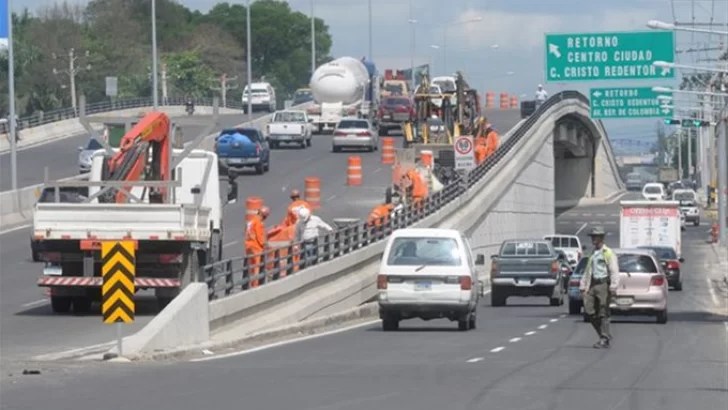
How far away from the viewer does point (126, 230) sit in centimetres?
2689

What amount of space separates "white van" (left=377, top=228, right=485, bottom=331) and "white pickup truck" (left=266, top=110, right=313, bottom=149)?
51054 millimetres

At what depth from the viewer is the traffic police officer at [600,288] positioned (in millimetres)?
24203

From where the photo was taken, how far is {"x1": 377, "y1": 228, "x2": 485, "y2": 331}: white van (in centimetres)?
2812

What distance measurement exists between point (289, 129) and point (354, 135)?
4067 mm

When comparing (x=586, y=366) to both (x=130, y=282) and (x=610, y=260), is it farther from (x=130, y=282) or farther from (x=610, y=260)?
(x=130, y=282)

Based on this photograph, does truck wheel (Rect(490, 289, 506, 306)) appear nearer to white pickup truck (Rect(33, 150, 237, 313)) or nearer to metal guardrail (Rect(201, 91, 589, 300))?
metal guardrail (Rect(201, 91, 589, 300))

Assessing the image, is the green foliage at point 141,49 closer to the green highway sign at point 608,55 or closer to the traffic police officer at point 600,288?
the green highway sign at point 608,55

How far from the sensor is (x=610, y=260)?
24.6 metres

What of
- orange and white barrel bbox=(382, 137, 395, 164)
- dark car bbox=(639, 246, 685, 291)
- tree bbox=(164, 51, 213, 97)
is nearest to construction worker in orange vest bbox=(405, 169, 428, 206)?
dark car bbox=(639, 246, 685, 291)

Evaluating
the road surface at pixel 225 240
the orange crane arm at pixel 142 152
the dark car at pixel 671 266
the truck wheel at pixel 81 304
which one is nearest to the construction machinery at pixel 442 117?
the road surface at pixel 225 240

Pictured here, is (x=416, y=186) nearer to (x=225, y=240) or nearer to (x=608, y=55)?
(x=608, y=55)

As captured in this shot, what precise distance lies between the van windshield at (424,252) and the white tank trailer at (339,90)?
57.6 m

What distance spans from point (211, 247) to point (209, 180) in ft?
→ 5.58

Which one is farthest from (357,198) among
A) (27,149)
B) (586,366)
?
(586,366)
